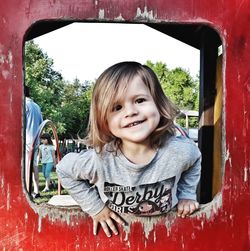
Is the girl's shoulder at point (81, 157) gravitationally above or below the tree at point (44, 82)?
below

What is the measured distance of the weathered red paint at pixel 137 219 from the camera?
138 centimetres

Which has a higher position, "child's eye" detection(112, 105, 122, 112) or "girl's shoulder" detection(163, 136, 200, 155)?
"child's eye" detection(112, 105, 122, 112)

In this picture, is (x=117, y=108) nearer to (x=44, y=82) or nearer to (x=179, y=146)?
(x=179, y=146)

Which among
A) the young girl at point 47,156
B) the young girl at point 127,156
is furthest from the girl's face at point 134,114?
the young girl at point 47,156

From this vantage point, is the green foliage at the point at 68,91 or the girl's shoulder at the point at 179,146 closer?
the girl's shoulder at the point at 179,146

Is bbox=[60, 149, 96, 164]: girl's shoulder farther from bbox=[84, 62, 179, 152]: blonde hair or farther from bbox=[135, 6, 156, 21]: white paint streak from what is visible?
bbox=[135, 6, 156, 21]: white paint streak

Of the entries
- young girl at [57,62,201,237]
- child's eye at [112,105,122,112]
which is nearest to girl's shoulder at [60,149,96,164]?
young girl at [57,62,201,237]

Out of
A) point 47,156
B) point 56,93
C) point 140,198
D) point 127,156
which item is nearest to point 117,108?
point 127,156

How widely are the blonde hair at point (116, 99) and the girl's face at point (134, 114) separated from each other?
0.01 m

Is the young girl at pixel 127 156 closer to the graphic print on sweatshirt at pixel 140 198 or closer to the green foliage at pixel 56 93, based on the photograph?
the graphic print on sweatshirt at pixel 140 198

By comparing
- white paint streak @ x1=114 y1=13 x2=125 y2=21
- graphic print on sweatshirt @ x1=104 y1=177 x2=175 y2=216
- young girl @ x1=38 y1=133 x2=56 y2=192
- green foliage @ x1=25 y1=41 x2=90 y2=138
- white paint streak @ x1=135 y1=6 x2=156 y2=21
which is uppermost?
white paint streak @ x1=135 y1=6 x2=156 y2=21

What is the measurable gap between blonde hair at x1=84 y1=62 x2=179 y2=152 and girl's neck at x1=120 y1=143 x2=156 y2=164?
0.02m

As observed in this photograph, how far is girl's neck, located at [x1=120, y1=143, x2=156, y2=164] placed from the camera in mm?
1452

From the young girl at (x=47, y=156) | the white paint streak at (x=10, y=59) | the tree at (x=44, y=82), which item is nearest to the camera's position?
the white paint streak at (x=10, y=59)
